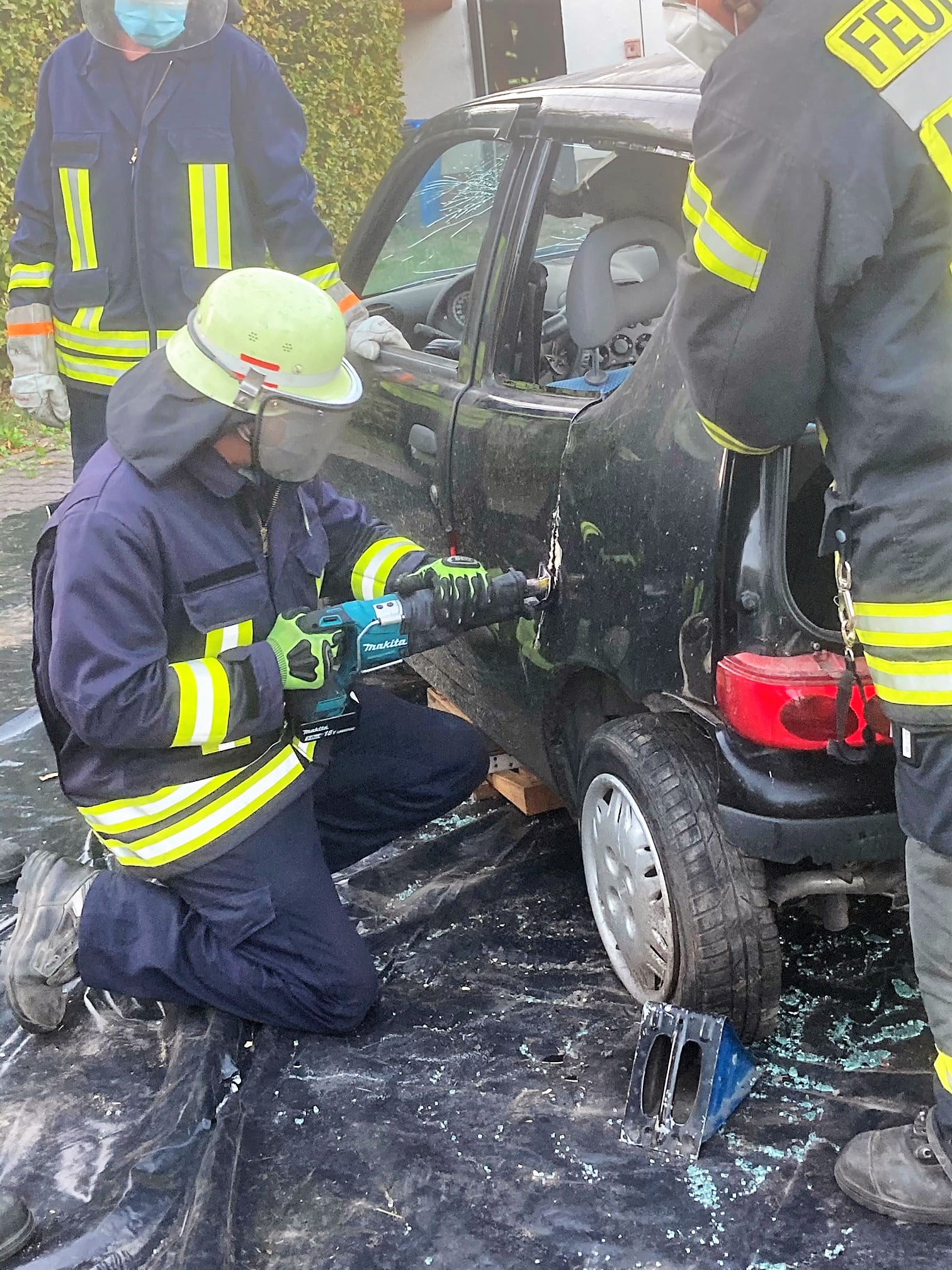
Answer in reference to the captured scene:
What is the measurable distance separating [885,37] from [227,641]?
4.97 ft

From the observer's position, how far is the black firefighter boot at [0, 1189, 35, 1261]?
2008 millimetres

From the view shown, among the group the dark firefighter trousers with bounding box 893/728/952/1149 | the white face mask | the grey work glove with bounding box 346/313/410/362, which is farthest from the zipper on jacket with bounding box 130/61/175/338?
the dark firefighter trousers with bounding box 893/728/952/1149

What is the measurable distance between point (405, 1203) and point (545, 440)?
1382 mm

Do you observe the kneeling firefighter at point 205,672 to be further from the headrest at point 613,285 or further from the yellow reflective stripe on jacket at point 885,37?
the yellow reflective stripe on jacket at point 885,37

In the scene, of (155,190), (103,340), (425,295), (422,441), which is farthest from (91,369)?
(422,441)

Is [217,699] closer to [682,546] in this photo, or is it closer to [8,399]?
[682,546]

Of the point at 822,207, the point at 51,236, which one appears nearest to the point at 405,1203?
the point at 822,207

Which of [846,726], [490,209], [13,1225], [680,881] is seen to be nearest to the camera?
[846,726]

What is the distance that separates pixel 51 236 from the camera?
11.5 ft

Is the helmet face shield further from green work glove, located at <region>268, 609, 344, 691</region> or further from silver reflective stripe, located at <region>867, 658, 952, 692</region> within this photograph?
silver reflective stripe, located at <region>867, 658, 952, 692</region>

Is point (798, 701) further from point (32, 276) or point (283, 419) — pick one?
point (32, 276)

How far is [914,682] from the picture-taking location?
1.66m

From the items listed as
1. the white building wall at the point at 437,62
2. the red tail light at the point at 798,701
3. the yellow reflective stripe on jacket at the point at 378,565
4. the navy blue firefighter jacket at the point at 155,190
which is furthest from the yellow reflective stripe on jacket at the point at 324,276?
the white building wall at the point at 437,62

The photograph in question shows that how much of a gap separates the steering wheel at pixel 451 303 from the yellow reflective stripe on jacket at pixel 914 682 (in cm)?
219
